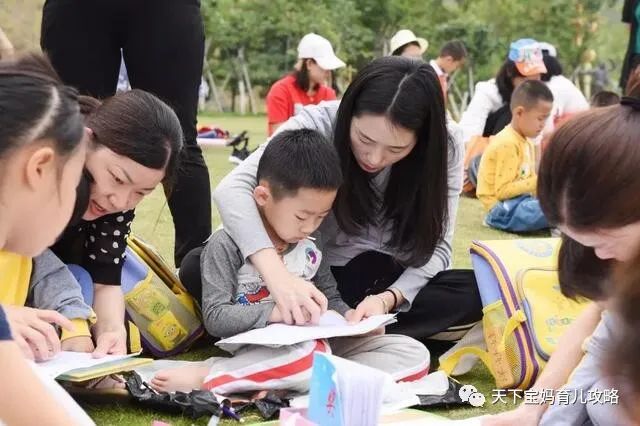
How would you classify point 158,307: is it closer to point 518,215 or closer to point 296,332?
point 296,332

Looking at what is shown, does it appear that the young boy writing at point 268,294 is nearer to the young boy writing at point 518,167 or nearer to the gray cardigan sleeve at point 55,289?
the gray cardigan sleeve at point 55,289

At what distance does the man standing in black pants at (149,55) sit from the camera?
95.6 inches

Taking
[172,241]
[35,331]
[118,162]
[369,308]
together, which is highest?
[118,162]

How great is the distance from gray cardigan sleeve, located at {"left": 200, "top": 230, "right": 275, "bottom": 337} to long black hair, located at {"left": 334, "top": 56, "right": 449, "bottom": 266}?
33 cm

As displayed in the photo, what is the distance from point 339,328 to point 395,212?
1.54 feet

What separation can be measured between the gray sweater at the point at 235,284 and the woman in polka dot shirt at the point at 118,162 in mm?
201

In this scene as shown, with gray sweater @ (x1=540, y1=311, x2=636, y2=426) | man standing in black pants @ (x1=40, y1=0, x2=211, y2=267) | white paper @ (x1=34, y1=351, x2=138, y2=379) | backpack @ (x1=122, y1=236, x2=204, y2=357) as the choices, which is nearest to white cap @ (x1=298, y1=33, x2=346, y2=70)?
man standing in black pants @ (x1=40, y1=0, x2=211, y2=267)

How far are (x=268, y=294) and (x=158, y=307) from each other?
0.30 m

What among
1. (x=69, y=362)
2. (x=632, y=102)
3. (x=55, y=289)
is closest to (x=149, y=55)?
(x=55, y=289)

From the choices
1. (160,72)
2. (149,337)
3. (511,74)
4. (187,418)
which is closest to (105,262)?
(149,337)

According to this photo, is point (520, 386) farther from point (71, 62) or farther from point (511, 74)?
point (511, 74)

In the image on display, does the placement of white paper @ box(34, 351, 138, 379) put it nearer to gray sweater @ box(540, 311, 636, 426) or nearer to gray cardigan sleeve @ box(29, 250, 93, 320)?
gray cardigan sleeve @ box(29, 250, 93, 320)

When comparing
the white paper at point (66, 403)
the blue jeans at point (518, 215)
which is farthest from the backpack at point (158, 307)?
the blue jeans at point (518, 215)

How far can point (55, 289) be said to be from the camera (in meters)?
1.91
